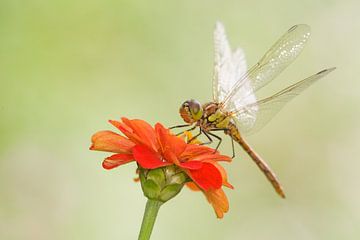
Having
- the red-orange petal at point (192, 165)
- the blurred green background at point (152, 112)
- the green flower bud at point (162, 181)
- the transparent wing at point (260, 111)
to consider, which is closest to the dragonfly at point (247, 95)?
the transparent wing at point (260, 111)

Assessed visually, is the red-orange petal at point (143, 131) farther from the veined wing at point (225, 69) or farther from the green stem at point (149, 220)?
the veined wing at point (225, 69)

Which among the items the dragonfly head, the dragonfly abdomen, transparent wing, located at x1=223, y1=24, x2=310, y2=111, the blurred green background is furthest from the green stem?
the blurred green background

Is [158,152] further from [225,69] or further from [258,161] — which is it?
[258,161]

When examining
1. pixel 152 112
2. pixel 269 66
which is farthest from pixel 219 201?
pixel 152 112

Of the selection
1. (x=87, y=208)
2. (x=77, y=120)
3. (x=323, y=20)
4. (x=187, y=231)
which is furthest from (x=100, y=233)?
(x=323, y=20)

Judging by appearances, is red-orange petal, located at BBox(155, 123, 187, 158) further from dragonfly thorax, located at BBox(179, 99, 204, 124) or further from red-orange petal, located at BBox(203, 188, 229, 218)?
dragonfly thorax, located at BBox(179, 99, 204, 124)

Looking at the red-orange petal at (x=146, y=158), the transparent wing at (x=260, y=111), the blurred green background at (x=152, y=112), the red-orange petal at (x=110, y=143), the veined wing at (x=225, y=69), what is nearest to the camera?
the red-orange petal at (x=146, y=158)

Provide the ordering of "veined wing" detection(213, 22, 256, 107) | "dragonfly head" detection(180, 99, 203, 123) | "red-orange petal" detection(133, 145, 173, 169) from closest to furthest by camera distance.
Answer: "red-orange petal" detection(133, 145, 173, 169) → "dragonfly head" detection(180, 99, 203, 123) → "veined wing" detection(213, 22, 256, 107)
